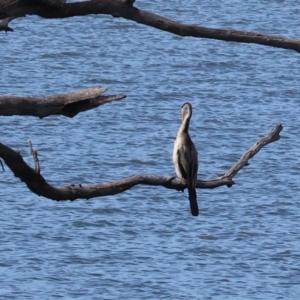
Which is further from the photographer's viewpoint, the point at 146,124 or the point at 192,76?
the point at 192,76

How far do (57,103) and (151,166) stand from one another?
9.60 metres

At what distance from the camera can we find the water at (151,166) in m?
11.2

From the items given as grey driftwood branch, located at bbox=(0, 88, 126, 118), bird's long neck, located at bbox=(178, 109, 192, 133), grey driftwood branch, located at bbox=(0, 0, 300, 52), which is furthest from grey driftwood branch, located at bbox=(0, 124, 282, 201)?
bird's long neck, located at bbox=(178, 109, 192, 133)

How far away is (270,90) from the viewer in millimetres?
19156

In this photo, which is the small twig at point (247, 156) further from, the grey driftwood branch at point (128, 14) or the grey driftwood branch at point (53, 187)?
the grey driftwood branch at point (128, 14)

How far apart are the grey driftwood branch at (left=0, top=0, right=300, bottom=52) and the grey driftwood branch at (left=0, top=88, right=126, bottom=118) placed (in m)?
0.41

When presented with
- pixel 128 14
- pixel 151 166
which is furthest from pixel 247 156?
pixel 151 166

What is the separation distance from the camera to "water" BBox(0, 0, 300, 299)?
440 inches

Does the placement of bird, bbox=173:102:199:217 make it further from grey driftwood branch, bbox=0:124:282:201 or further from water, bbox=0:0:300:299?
water, bbox=0:0:300:299

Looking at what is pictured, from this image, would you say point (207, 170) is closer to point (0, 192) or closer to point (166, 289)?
point (0, 192)

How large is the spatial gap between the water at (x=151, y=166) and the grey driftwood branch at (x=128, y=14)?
215 inches

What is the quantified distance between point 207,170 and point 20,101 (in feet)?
30.7

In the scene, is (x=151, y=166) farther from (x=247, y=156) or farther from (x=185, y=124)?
(x=247, y=156)

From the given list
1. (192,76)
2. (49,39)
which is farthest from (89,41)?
(192,76)
